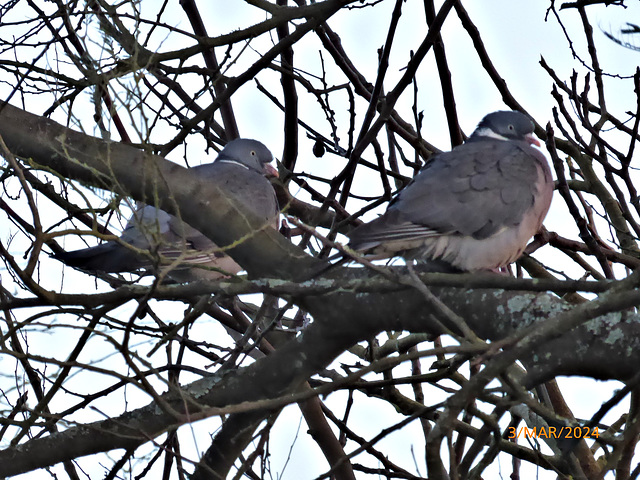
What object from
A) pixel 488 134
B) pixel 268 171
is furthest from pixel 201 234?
pixel 488 134

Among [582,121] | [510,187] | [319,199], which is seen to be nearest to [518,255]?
[510,187]

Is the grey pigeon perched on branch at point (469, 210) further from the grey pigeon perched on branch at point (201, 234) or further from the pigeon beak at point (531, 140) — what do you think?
the grey pigeon perched on branch at point (201, 234)

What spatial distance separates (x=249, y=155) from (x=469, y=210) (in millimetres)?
1810

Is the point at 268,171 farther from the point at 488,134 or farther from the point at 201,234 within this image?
the point at 488,134

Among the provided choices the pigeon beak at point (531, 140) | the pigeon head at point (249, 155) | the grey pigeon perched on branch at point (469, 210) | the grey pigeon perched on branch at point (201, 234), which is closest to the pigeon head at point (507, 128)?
the pigeon beak at point (531, 140)

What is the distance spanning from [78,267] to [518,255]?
6.81 feet

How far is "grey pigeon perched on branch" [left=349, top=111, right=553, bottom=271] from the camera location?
375cm

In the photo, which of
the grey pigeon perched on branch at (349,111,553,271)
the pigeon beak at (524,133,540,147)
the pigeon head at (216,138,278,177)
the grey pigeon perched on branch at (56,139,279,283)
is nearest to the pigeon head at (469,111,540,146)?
the pigeon beak at (524,133,540,147)

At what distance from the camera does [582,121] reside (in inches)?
137

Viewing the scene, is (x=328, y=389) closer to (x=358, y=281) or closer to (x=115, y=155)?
(x=358, y=281)

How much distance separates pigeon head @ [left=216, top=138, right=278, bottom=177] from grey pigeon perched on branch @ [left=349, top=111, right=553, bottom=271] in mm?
1429

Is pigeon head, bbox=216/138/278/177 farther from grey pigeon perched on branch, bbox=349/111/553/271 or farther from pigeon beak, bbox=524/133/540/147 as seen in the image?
pigeon beak, bbox=524/133/540/147

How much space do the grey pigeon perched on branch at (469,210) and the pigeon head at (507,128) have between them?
40 centimetres

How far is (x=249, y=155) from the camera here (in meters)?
5.22
